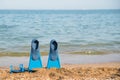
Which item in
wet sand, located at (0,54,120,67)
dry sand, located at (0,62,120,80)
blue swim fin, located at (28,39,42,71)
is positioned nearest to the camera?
→ dry sand, located at (0,62,120,80)

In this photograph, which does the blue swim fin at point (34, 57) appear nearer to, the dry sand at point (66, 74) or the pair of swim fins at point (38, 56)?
the pair of swim fins at point (38, 56)

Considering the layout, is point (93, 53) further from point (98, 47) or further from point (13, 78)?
point (13, 78)

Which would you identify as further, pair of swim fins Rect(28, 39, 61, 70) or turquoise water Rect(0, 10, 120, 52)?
turquoise water Rect(0, 10, 120, 52)

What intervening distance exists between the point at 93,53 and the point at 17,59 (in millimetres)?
4004

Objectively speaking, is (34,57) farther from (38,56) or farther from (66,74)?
(66,74)

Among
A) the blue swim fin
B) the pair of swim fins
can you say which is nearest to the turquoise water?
the pair of swim fins

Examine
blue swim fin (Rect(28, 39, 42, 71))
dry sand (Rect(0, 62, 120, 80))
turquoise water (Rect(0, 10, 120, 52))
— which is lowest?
turquoise water (Rect(0, 10, 120, 52))

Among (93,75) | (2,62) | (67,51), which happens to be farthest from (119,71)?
(67,51)

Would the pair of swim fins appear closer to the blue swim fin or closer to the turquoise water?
the blue swim fin

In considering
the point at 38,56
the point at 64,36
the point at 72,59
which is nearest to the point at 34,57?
the point at 38,56

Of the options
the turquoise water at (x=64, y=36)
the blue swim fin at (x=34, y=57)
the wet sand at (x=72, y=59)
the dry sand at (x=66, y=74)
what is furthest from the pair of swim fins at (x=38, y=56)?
the turquoise water at (x=64, y=36)

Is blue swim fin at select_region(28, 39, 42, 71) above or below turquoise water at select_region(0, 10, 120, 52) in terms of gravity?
above

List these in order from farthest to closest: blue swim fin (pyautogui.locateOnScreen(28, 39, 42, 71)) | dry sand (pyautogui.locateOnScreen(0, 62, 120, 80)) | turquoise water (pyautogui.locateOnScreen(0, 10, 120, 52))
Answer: turquoise water (pyautogui.locateOnScreen(0, 10, 120, 52))
blue swim fin (pyautogui.locateOnScreen(28, 39, 42, 71))
dry sand (pyautogui.locateOnScreen(0, 62, 120, 80))

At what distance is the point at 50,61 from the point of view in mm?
9273
